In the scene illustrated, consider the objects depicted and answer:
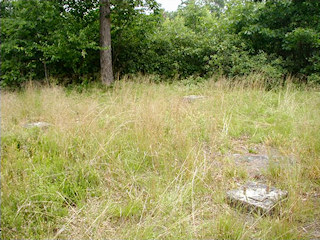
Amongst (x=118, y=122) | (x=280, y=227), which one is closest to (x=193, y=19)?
(x=118, y=122)

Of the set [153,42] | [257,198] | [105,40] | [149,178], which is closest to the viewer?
[257,198]

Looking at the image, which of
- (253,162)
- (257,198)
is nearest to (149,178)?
(257,198)

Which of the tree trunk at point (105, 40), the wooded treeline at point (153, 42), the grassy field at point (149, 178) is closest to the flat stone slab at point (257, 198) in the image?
the grassy field at point (149, 178)

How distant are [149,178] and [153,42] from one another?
9113 mm

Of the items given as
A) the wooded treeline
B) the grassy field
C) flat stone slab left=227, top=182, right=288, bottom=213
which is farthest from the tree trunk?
flat stone slab left=227, top=182, right=288, bottom=213

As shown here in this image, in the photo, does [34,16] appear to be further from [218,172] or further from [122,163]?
[218,172]

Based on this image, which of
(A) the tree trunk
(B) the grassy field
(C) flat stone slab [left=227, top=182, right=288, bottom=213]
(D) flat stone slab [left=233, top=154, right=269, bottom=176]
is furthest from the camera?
(A) the tree trunk

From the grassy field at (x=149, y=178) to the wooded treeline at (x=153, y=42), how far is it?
16.6ft

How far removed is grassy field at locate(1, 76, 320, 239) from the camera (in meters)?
2.09

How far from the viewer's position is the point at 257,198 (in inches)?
96.6

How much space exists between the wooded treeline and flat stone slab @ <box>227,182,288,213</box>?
616cm

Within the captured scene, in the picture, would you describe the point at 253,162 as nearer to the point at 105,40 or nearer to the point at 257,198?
the point at 257,198

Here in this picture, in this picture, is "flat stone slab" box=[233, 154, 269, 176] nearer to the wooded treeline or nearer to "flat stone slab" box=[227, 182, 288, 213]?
"flat stone slab" box=[227, 182, 288, 213]

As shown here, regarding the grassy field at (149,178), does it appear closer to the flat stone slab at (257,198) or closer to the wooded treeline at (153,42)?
the flat stone slab at (257,198)
